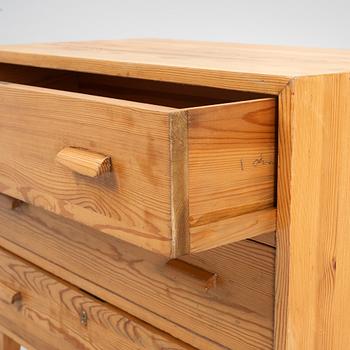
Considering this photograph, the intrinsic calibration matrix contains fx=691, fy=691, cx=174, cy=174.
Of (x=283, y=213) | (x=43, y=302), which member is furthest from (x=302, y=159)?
(x=43, y=302)

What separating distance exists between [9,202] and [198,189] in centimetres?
62

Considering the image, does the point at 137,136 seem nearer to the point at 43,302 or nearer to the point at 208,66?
the point at 208,66

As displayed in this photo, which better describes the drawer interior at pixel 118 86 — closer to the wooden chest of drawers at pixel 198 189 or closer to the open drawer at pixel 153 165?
the wooden chest of drawers at pixel 198 189

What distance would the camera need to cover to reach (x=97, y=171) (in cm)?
80

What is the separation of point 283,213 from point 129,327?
380 millimetres

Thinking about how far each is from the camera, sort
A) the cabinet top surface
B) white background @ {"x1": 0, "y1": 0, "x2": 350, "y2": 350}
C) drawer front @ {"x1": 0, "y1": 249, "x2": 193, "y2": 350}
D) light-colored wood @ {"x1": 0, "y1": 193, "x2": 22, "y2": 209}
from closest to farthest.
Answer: the cabinet top surface < drawer front @ {"x1": 0, "y1": 249, "x2": 193, "y2": 350} < light-colored wood @ {"x1": 0, "y1": 193, "x2": 22, "y2": 209} < white background @ {"x1": 0, "y1": 0, "x2": 350, "y2": 350}

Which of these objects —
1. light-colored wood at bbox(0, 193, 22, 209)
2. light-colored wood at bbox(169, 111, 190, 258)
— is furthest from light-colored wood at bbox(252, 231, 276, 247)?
light-colored wood at bbox(0, 193, 22, 209)

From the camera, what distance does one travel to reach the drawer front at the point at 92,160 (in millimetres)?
732

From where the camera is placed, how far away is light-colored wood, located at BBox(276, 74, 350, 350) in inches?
31.4

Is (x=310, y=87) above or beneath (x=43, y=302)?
above

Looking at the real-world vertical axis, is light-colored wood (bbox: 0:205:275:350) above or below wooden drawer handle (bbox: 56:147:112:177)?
below

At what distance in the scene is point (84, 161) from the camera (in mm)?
814

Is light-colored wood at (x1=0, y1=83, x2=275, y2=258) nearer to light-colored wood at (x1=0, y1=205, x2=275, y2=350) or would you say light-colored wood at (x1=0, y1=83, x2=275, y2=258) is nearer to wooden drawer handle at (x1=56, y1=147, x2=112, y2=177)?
wooden drawer handle at (x1=56, y1=147, x2=112, y2=177)

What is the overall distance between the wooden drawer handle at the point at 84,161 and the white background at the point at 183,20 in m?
1.05
